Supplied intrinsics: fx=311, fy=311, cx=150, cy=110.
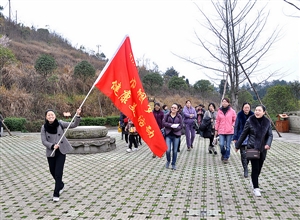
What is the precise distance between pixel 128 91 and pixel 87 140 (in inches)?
192

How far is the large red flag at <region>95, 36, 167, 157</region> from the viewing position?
5.35 metres

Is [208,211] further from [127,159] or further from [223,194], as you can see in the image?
[127,159]

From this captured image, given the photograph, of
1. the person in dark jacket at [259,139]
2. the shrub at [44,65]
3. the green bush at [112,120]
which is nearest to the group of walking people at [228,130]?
the person in dark jacket at [259,139]

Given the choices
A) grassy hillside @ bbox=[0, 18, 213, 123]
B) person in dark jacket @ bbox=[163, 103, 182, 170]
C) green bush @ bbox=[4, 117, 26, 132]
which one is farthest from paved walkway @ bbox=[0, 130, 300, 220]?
grassy hillside @ bbox=[0, 18, 213, 123]

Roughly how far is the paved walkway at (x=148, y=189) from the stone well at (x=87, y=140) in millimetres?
560

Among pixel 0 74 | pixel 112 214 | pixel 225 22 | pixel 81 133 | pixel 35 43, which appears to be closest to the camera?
pixel 112 214

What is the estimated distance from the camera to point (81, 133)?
9906mm

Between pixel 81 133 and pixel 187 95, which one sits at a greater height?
pixel 187 95

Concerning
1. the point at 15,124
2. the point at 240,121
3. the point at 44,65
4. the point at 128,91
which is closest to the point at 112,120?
the point at 15,124

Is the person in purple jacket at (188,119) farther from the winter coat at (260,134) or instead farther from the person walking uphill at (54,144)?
the person walking uphill at (54,144)

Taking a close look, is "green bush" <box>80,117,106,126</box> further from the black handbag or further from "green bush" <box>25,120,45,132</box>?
the black handbag

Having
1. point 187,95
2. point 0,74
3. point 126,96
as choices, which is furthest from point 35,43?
point 126,96

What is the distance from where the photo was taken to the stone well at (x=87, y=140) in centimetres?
978

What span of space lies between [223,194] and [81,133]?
5784 millimetres
